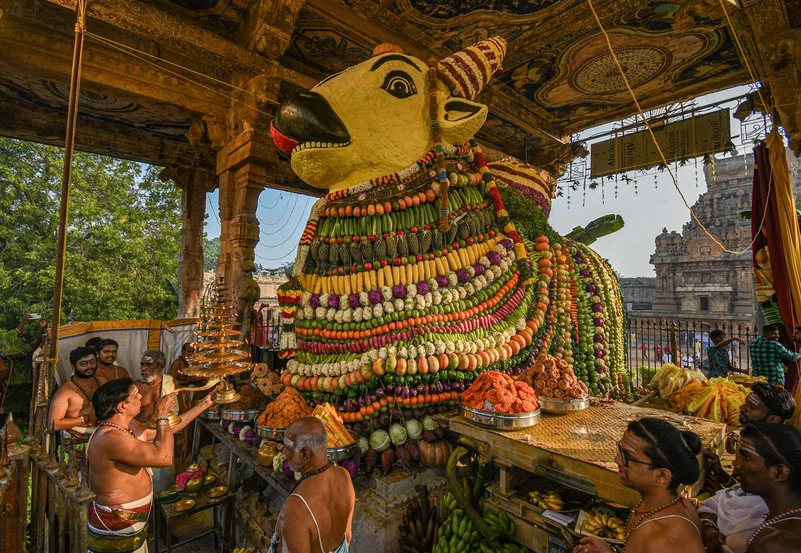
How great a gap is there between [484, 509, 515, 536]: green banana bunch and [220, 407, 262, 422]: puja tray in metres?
1.96

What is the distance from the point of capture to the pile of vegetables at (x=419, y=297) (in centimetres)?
279

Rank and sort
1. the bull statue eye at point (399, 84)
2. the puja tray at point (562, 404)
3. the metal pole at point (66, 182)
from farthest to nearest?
the bull statue eye at point (399, 84), the puja tray at point (562, 404), the metal pole at point (66, 182)

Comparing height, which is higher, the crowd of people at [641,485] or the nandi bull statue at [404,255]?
the nandi bull statue at [404,255]

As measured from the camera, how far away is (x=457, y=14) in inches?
209

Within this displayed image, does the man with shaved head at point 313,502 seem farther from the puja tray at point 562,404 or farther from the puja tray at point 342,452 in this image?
the puja tray at point 562,404

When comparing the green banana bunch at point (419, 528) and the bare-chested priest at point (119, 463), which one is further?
the green banana bunch at point (419, 528)

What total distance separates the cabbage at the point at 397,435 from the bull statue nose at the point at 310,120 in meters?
2.14

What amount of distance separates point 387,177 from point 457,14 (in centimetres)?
360

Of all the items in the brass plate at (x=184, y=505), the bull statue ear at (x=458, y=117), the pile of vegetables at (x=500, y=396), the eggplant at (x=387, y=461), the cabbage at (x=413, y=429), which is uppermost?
the bull statue ear at (x=458, y=117)

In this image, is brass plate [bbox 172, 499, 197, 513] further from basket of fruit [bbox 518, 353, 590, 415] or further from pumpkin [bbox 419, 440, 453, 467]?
basket of fruit [bbox 518, 353, 590, 415]

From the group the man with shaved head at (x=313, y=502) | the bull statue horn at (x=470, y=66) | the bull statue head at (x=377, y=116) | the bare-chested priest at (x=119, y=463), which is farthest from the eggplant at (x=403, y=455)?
the bull statue horn at (x=470, y=66)

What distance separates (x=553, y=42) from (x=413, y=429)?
19.3 feet

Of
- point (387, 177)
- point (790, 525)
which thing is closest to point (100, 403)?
point (387, 177)

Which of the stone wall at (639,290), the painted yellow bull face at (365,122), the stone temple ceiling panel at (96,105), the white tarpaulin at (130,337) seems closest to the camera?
the painted yellow bull face at (365,122)
